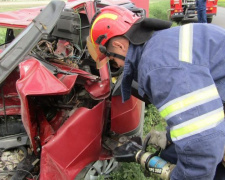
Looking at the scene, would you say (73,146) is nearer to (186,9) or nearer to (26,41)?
(26,41)

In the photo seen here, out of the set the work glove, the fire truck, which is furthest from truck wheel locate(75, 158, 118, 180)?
the fire truck

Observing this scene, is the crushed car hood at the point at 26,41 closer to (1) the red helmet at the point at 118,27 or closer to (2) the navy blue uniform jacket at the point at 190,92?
(1) the red helmet at the point at 118,27

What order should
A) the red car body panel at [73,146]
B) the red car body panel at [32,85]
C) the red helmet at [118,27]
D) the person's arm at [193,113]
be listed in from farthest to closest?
the red car body panel at [73,146], the red car body panel at [32,85], the red helmet at [118,27], the person's arm at [193,113]

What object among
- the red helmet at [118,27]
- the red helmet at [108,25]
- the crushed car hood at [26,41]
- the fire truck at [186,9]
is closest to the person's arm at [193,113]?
the red helmet at [118,27]

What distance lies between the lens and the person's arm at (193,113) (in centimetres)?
122

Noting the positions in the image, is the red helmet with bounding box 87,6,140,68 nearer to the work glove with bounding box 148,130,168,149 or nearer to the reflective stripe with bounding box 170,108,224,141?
the reflective stripe with bounding box 170,108,224,141

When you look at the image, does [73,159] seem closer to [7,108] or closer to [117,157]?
[117,157]

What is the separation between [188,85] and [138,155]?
0.93 metres

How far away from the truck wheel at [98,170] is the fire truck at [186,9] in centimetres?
750

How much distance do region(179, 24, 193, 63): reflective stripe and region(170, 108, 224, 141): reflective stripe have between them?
0.90 feet

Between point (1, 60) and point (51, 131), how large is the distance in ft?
2.12

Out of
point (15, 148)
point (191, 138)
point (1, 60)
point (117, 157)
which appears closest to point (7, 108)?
point (15, 148)

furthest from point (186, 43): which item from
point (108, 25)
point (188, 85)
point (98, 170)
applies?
point (98, 170)

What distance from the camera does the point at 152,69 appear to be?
1.29 metres
